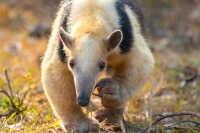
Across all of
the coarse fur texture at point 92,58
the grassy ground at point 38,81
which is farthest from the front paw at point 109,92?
the grassy ground at point 38,81

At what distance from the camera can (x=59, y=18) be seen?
634 cm

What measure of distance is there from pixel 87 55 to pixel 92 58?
6 centimetres

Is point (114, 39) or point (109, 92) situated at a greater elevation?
point (114, 39)

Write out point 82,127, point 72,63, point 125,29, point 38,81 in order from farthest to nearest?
1. point 38,81
2. point 82,127
3. point 125,29
4. point 72,63

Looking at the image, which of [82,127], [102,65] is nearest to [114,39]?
[102,65]

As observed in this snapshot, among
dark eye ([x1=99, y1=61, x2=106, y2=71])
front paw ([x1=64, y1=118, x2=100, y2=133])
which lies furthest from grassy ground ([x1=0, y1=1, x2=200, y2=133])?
dark eye ([x1=99, y1=61, x2=106, y2=71])

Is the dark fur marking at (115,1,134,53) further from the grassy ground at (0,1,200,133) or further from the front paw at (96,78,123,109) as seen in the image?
the grassy ground at (0,1,200,133)

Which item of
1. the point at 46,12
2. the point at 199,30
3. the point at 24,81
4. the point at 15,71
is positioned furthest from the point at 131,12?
the point at 46,12

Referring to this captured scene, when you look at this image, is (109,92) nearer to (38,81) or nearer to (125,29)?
(125,29)

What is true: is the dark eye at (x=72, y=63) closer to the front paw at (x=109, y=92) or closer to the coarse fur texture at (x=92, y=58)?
the coarse fur texture at (x=92, y=58)

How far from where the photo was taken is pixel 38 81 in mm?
9172

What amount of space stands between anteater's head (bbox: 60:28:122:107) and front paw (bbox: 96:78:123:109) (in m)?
0.45

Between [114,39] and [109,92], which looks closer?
[114,39]

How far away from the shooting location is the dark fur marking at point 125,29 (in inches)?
231
